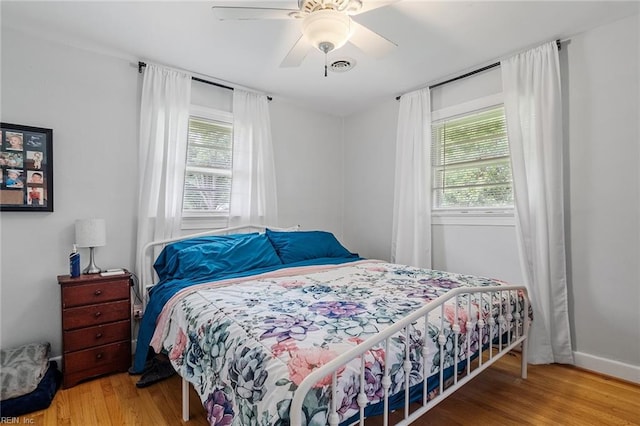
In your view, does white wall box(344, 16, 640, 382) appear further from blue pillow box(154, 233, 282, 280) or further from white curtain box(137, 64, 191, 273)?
white curtain box(137, 64, 191, 273)

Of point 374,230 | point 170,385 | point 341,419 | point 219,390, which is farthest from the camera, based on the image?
point 374,230

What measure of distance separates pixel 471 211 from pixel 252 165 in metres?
2.22

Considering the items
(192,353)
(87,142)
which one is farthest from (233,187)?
(192,353)

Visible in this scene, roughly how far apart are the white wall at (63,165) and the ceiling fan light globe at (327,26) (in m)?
1.88

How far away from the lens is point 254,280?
7.44ft

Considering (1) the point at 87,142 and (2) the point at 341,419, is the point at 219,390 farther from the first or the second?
(1) the point at 87,142

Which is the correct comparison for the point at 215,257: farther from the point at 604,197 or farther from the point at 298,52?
the point at 604,197

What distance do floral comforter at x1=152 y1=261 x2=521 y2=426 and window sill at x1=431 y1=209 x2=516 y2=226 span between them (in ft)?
2.72

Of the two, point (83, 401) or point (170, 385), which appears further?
point (170, 385)

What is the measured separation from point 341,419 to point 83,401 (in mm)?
1876

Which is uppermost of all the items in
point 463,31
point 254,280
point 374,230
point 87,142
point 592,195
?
point 463,31

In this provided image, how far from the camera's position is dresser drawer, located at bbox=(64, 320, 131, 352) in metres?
2.17

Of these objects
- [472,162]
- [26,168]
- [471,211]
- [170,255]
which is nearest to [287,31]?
[170,255]

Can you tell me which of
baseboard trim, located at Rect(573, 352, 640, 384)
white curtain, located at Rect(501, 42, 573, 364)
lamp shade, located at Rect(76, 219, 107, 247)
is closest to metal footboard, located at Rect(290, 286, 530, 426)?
white curtain, located at Rect(501, 42, 573, 364)
